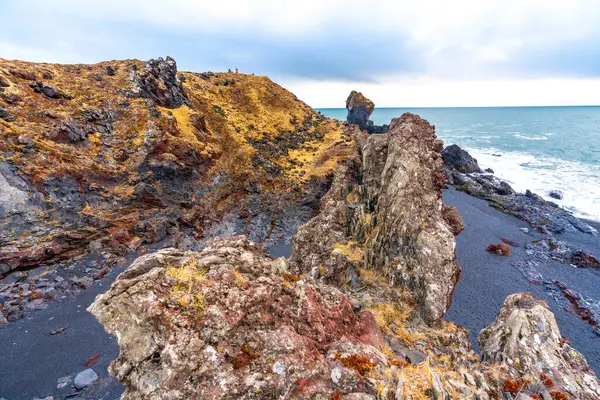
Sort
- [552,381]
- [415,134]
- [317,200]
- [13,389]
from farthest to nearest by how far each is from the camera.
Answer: [317,200] → [415,134] → [13,389] → [552,381]

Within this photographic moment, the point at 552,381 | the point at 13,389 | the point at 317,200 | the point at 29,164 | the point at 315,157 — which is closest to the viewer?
the point at 552,381

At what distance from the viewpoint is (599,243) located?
44.1m

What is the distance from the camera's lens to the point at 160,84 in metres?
52.3

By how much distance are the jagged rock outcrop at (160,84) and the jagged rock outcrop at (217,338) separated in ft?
164

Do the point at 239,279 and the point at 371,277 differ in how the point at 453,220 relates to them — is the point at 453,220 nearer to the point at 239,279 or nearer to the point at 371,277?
the point at 371,277

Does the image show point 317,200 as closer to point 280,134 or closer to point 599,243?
point 280,134

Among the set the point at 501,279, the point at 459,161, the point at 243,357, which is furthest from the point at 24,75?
the point at 459,161

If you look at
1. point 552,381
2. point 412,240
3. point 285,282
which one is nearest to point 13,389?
point 285,282

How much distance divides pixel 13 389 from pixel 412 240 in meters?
29.0

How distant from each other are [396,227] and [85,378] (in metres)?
24.5

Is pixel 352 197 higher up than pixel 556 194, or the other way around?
pixel 352 197

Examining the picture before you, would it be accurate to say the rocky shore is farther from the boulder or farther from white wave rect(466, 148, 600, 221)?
white wave rect(466, 148, 600, 221)

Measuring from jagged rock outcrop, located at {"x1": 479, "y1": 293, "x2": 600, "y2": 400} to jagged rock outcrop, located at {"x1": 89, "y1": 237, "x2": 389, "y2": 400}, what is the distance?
667cm

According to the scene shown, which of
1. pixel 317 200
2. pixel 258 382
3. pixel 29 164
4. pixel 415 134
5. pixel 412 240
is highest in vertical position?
pixel 415 134
